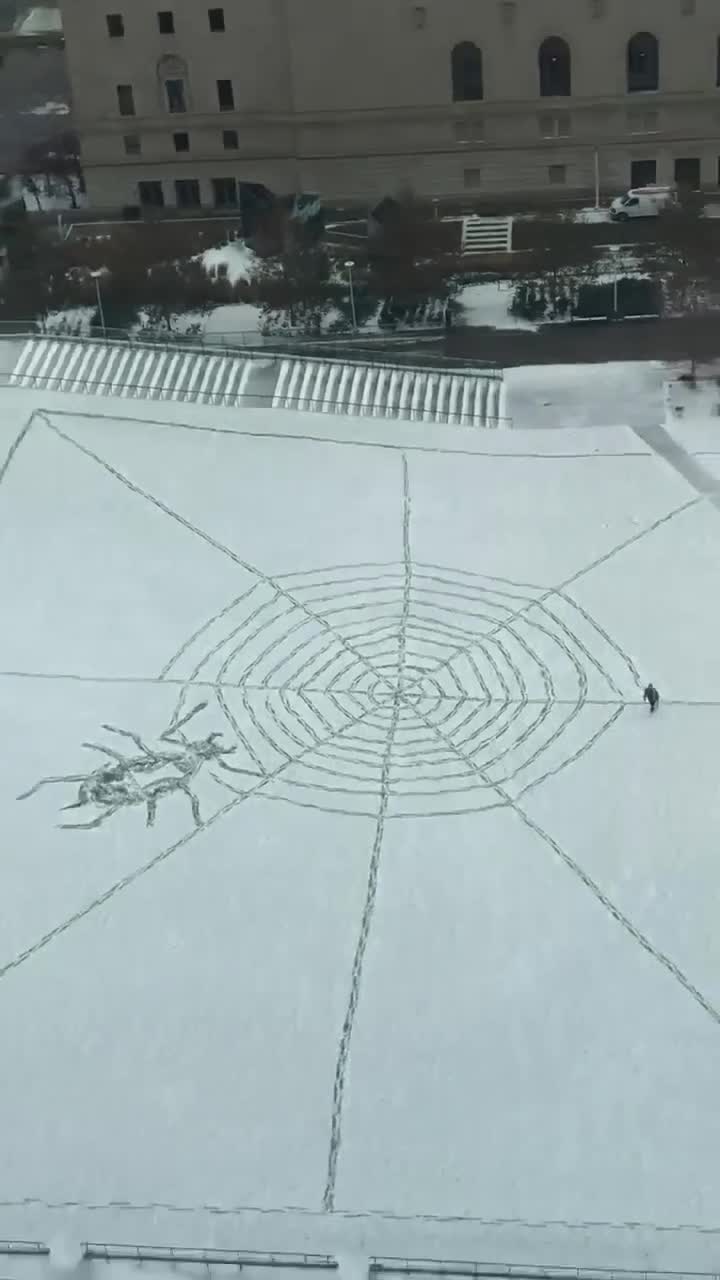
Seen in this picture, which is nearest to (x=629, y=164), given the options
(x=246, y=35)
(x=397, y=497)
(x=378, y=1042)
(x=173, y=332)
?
(x=246, y=35)

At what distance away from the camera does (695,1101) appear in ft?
68.2

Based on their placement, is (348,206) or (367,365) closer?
(367,365)

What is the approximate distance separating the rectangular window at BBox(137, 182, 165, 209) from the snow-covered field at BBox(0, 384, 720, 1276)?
15.8 meters

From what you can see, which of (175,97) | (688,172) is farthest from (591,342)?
(175,97)

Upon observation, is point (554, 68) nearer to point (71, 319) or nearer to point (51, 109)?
point (71, 319)

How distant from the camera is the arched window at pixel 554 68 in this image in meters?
43.8

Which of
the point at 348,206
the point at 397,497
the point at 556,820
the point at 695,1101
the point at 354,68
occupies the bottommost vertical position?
the point at 695,1101

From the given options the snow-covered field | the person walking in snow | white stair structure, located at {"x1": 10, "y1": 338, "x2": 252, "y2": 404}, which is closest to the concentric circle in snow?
the snow-covered field

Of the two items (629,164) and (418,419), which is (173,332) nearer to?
(418,419)

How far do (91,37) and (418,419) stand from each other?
1659 centimetres

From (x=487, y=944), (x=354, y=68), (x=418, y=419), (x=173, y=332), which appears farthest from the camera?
(x=354, y=68)

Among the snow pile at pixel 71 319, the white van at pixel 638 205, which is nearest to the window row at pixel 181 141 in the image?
the snow pile at pixel 71 319

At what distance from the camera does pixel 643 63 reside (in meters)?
44.1

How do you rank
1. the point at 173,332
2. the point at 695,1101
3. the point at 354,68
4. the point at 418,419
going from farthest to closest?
the point at 354,68 < the point at 173,332 < the point at 418,419 < the point at 695,1101
